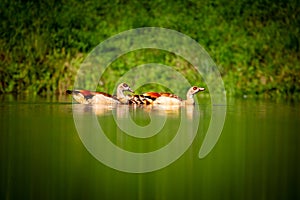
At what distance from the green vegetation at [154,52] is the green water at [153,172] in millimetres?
4476

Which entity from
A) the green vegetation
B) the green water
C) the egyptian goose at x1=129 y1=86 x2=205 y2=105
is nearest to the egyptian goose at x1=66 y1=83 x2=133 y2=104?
the egyptian goose at x1=129 y1=86 x2=205 y2=105

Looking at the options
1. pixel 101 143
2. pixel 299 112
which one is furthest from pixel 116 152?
pixel 299 112

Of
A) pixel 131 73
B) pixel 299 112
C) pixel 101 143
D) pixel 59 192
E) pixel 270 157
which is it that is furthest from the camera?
pixel 131 73

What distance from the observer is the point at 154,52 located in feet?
45.8

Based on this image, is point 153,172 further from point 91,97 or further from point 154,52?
point 154,52

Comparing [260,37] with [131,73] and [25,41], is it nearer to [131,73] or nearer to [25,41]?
[131,73]

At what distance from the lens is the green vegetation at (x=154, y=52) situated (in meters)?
13.9

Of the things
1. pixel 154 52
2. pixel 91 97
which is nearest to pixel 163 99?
pixel 91 97

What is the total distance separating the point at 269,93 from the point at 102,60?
9.99 ft

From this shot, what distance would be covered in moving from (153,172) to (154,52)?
8640mm

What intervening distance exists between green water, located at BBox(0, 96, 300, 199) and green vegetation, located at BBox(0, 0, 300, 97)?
176 inches

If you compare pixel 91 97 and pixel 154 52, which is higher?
pixel 154 52

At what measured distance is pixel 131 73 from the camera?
13.8m

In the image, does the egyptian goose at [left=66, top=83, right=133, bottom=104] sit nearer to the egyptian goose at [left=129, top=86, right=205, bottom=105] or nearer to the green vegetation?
the egyptian goose at [left=129, top=86, right=205, bottom=105]
